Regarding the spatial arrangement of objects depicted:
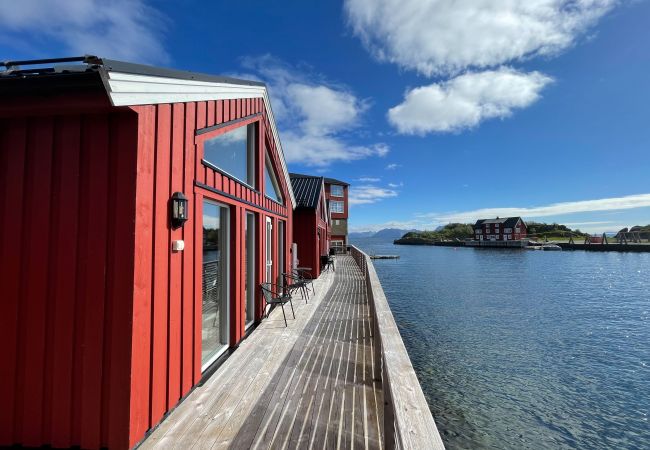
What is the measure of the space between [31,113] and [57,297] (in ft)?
4.75

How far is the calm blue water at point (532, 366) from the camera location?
5.69 meters

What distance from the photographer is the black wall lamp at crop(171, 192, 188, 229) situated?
285 cm

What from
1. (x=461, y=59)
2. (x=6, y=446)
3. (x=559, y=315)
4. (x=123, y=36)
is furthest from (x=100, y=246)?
(x=559, y=315)

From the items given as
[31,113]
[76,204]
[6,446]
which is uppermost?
[31,113]

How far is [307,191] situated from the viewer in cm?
1344

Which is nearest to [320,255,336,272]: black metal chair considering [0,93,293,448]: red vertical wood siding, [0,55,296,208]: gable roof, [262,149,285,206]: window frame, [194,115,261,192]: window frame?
[262,149,285,206]: window frame

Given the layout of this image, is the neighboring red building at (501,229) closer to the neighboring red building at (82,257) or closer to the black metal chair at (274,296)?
the black metal chair at (274,296)

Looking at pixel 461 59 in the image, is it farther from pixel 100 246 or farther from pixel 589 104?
pixel 589 104

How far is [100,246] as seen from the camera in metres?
2.36

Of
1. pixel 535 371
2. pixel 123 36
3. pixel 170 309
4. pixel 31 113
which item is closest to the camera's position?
pixel 31 113

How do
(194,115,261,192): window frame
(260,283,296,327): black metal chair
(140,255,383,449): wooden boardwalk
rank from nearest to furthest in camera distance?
(140,255,383,449): wooden boardwalk
(194,115,261,192): window frame
(260,283,296,327): black metal chair

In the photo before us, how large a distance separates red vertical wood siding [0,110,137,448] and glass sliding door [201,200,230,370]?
4.70 ft

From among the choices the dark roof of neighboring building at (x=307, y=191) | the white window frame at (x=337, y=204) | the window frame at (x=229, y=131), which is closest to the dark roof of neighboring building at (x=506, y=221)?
the white window frame at (x=337, y=204)

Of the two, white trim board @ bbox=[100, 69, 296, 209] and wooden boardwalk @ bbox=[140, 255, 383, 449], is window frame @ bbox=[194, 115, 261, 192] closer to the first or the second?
white trim board @ bbox=[100, 69, 296, 209]
